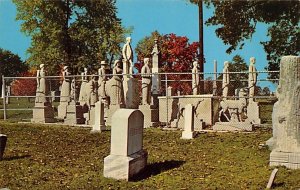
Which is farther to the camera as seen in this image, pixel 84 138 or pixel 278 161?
pixel 84 138

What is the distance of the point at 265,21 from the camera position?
27.1 metres

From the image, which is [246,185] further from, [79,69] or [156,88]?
[79,69]

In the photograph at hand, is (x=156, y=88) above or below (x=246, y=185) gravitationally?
above

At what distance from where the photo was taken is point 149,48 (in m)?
51.5

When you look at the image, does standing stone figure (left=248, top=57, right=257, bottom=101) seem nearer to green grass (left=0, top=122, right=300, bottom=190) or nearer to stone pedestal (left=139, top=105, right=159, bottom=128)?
stone pedestal (left=139, top=105, right=159, bottom=128)

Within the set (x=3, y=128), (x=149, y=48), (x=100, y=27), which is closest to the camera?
(x=3, y=128)

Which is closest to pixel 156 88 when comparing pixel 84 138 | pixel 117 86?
pixel 117 86

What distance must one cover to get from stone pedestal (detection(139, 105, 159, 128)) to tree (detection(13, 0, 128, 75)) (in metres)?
20.9

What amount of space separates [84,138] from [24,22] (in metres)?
28.7

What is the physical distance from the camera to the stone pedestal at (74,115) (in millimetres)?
19547

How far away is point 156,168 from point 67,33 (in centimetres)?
3067

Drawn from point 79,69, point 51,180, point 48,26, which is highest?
point 48,26

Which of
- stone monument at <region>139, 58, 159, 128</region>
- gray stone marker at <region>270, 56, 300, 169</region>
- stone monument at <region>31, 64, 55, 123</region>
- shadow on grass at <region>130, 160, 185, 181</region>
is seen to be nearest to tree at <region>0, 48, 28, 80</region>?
stone monument at <region>31, 64, 55, 123</region>

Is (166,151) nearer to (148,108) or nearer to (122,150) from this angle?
(122,150)
